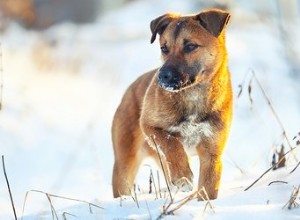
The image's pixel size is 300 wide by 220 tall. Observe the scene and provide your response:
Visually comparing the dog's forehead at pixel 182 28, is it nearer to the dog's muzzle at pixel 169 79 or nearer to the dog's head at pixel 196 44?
the dog's head at pixel 196 44

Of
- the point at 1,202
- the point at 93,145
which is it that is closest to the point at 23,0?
the point at 93,145

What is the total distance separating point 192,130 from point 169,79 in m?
0.53

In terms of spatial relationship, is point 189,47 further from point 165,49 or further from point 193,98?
point 193,98

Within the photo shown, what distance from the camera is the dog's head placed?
5788mm

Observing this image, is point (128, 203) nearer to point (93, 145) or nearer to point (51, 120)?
point (93, 145)

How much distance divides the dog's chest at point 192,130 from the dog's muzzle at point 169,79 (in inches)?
15.1

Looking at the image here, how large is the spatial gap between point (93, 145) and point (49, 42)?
619cm

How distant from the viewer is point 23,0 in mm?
16828

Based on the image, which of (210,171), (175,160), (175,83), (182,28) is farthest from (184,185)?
(182,28)

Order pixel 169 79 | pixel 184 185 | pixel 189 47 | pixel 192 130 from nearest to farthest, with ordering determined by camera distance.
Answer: pixel 184 185, pixel 169 79, pixel 192 130, pixel 189 47

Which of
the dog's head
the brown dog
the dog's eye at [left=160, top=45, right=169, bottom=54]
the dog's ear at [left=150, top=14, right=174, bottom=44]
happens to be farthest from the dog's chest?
the dog's ear at [left=150, top=14, right=174, bottom=44]

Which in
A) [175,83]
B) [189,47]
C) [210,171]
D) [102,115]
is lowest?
[102,115]

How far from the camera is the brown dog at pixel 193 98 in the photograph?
18.5ft

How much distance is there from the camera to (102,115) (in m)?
11.8
